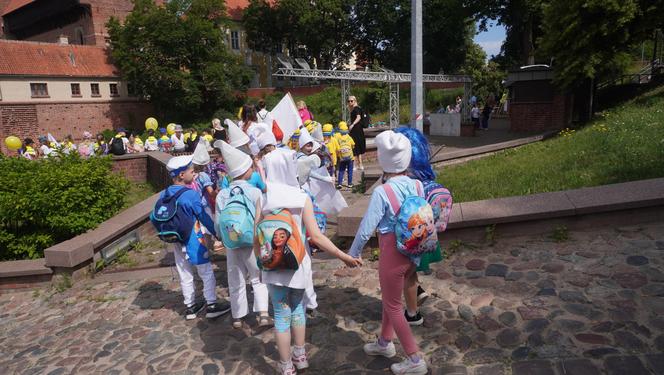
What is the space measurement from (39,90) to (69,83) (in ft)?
7.84

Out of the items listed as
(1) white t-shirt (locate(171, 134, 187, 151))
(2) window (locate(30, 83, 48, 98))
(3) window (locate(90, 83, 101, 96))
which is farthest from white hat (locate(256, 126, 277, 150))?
(3) window (locate(90, 83, 101, 96))

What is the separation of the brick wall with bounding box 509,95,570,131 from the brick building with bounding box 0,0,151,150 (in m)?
35.4

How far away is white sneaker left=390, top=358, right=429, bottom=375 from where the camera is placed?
10.8ft

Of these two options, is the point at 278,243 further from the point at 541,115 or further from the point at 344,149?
the point at 541,115

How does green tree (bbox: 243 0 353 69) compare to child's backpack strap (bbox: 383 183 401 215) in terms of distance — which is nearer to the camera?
child's backpack strap (bbox: 383 183 401 215)

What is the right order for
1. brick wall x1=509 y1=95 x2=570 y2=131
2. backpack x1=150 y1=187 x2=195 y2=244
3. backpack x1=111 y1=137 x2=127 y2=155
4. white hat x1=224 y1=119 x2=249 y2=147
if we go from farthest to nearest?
brick wall x1=509 y1=95 x2=570 y2=131 → backpack x1=111 y1=137 x2=127 y2=155 → white hat x1=224 y1=119 x2=249 y2=147 → backpack x1=150 y1=187 x2=195 y2=244

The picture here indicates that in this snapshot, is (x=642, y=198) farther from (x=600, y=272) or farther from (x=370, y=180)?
(x=370, y=180)

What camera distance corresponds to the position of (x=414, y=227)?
312 cm

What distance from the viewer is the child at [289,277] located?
3.26 m

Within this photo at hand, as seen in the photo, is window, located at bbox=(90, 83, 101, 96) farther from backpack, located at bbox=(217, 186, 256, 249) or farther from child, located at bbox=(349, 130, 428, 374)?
child, located at bbox=(349, 130, 428, 374)

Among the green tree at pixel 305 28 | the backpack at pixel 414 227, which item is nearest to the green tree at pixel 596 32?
the backpack at pixel 414 227

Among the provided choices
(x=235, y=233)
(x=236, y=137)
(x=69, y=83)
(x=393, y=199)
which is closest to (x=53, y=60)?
(x=69, y=83)

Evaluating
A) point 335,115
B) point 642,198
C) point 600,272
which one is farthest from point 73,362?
point 335,115

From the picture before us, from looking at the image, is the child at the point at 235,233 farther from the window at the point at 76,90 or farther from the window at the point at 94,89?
the window at the point at 94,89
